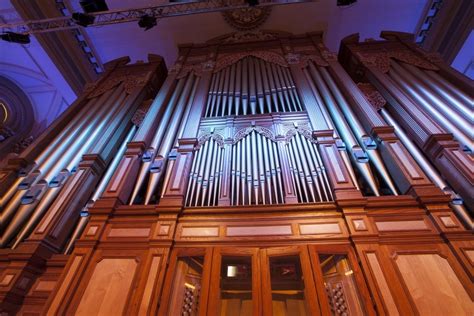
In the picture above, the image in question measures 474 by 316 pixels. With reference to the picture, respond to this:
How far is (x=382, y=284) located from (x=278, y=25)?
695 cm

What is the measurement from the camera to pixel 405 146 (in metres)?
3.61

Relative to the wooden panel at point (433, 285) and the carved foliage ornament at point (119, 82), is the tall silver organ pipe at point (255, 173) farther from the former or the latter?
the carved foliage ornament at point (119, 82)

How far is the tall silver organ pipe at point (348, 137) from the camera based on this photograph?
10.7 feet

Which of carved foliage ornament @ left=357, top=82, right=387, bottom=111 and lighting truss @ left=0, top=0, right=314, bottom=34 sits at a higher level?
lighting truss @ left=0, top=0, right=314, bottom=34

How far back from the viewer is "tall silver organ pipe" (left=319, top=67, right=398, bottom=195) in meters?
3.24

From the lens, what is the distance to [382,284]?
2.21 metres

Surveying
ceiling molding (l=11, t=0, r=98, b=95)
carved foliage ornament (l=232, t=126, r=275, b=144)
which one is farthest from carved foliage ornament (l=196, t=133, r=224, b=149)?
ceiling molding (l=11, t=0, r=98, b=95)

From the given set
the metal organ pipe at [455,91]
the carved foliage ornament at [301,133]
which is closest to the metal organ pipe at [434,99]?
the metal organ pipe at [455,91]

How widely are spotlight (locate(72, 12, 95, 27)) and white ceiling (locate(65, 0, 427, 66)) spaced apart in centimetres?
208

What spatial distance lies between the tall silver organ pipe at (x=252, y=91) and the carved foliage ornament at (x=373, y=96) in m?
1.22

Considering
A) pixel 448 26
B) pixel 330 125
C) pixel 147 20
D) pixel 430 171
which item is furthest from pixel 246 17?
pixel 430 171

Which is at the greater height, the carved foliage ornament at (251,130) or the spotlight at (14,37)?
the spotlight at (14,37)

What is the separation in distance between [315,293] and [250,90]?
389cm

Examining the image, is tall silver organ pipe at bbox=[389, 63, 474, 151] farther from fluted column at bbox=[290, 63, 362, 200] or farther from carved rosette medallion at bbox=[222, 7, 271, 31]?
carved rosette medallion at bbox=[222, 7, 271, 31]
